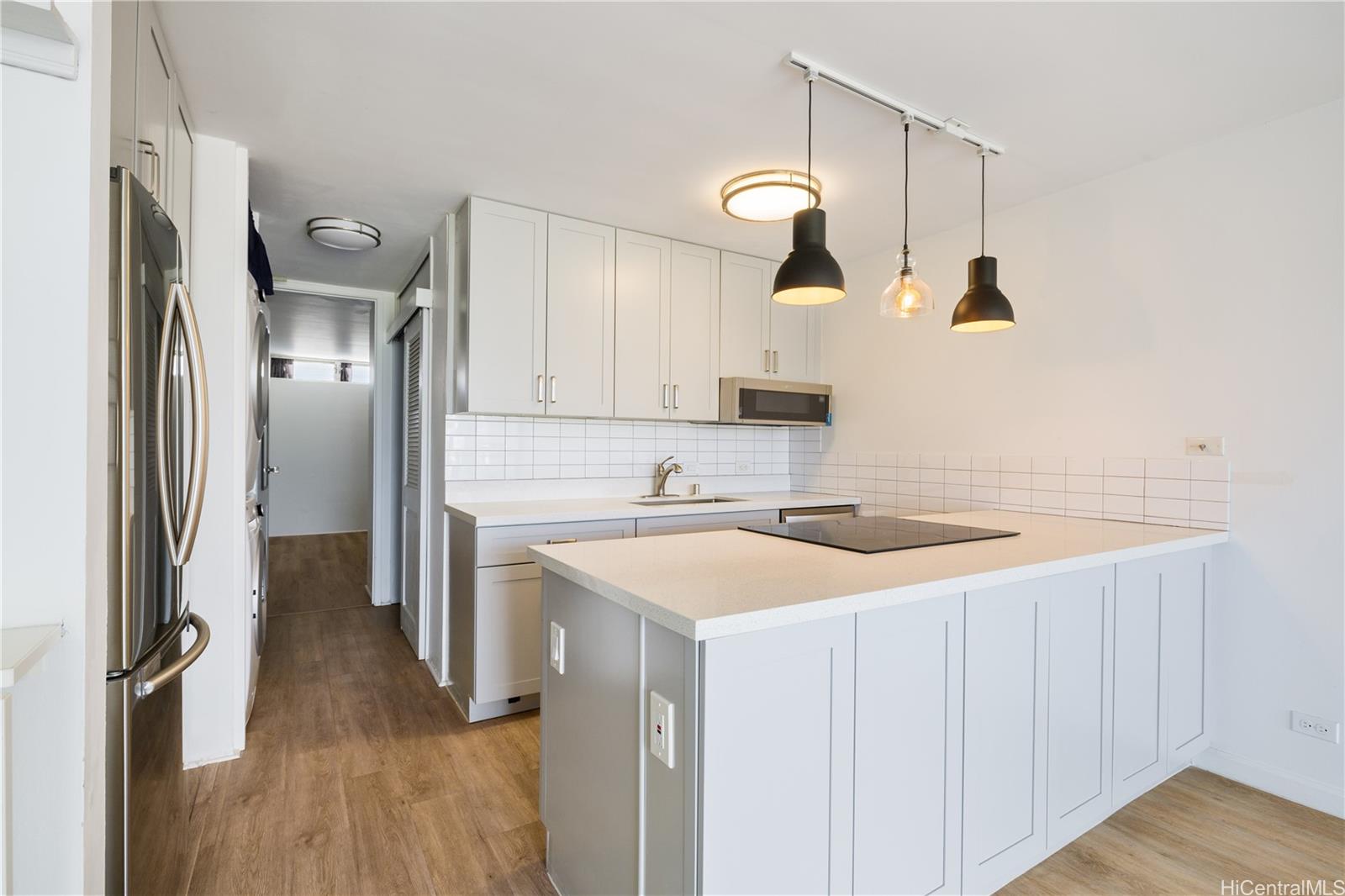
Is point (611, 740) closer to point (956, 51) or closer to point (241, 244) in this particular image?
A: point (956, 51)

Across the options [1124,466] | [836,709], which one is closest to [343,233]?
[836,709]

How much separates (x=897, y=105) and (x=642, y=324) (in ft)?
5.49

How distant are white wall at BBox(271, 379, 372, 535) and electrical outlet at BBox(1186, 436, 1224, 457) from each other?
7.93 meters

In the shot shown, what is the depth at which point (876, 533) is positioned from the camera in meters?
2.13

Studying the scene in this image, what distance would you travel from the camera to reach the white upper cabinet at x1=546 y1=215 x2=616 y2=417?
314 cm

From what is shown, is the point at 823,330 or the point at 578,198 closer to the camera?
the point at 578,198

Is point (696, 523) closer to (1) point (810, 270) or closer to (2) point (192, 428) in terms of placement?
(1) point (810, 270)

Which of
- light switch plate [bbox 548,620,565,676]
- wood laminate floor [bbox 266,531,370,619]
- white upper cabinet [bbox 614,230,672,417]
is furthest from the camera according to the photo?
wood laminate floor [bbox 266,531,370,619]

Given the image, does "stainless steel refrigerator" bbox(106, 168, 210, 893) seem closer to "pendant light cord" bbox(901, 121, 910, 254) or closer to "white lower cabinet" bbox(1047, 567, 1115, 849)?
"pendant light cord" bbox(901, 121, 910, 254)

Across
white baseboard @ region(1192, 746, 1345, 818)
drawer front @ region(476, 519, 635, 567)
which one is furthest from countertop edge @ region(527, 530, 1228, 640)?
white baseboard @ region(1192, 746, 1345, 818)

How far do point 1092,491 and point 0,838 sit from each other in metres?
3.34

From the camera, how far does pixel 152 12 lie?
5.34 ft

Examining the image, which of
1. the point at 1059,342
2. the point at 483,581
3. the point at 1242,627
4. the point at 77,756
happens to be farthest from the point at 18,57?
the point at 1242,627

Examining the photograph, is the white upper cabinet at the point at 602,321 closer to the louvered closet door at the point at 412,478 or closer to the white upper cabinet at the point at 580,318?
the white upper cabinet at the point at 580,318
